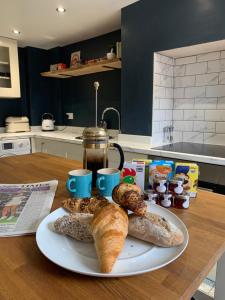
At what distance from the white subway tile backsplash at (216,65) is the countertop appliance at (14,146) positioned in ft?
7.64

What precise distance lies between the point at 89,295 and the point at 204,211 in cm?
46

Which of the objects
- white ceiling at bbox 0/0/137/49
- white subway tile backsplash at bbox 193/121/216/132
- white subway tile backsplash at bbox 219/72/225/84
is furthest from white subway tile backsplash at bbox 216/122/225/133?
white ceiling at bbox 0/0/137/49

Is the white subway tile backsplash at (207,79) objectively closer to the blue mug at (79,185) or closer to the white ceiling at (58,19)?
the white ceiling at (58,19)

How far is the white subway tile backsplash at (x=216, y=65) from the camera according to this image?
6.43 feet

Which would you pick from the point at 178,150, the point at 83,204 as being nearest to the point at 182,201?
the point at 83,204

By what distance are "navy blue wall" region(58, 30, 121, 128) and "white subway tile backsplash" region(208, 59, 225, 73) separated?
1088mm

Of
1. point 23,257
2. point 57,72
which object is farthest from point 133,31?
point 23,257

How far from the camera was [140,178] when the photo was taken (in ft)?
2.66

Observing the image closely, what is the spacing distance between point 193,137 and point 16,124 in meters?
2.37

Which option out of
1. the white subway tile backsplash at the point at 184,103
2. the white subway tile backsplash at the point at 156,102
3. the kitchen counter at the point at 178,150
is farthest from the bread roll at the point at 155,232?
the white subway tile backsplash at the point at 184,103

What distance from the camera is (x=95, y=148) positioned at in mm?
854

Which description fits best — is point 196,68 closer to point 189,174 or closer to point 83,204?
point 189,174

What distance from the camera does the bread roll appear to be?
1.60ft

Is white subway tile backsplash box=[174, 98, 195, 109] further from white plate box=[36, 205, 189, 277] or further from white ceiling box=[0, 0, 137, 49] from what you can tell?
white plate box=[36, 205, 189, 277]
